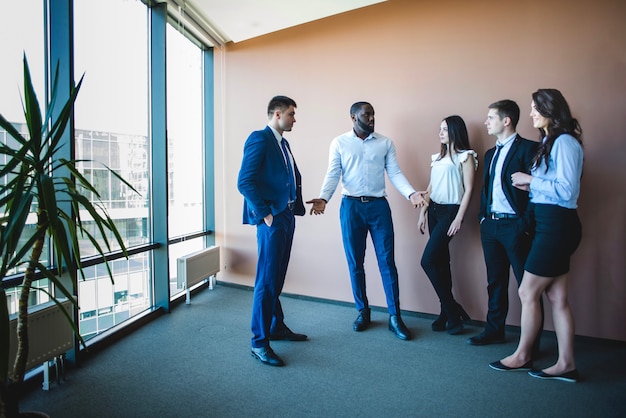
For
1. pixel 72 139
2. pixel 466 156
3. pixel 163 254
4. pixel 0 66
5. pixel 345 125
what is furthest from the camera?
pixel 345 125

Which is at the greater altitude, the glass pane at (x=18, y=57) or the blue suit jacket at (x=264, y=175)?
the glass pane at (x=18, y=57)

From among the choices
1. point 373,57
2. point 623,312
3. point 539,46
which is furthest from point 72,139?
point 623,312

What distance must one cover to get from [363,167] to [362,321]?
1239 mm

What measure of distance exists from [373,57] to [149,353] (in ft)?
9.89

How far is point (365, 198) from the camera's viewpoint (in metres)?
2.92

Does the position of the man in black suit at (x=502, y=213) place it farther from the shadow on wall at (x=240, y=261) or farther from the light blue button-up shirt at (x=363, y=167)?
the shadow on wall at (x=240, y=261)

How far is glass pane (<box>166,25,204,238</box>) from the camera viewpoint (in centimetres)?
353

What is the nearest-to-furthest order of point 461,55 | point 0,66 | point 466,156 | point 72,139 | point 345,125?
point 0,66 < point 72,139 < point 466,156 < point 461,55 < point 345,125

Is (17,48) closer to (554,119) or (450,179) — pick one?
(450,179)

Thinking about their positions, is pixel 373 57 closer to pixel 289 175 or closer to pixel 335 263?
pixel 289 175

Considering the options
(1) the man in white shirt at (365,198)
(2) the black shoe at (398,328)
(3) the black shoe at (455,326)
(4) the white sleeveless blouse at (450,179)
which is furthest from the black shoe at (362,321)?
(4) the white sleeveless blouse at (450,179)

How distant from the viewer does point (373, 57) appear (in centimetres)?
335

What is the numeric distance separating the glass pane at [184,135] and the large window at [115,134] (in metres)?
0.31

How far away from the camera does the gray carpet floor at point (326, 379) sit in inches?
75.2
